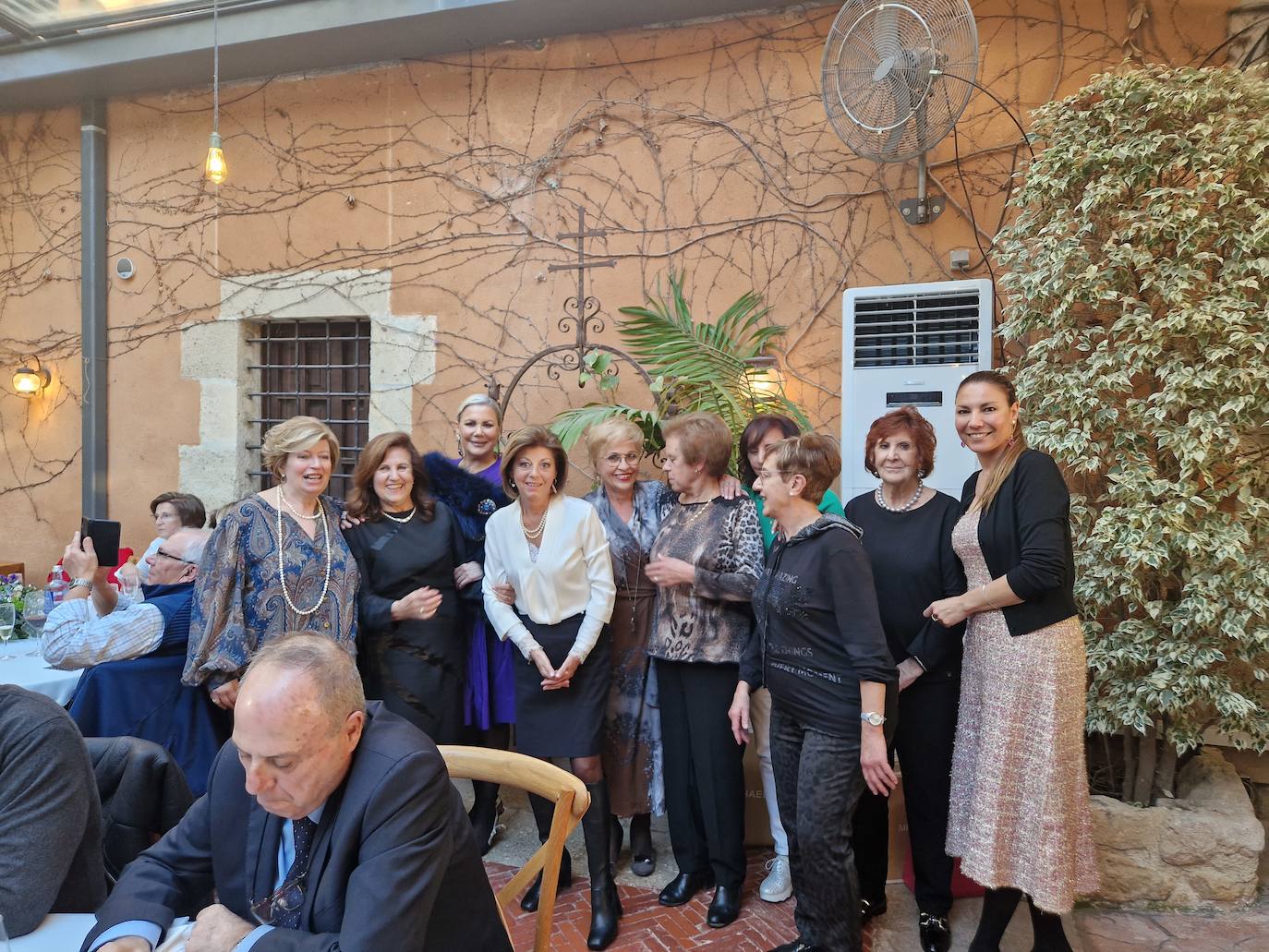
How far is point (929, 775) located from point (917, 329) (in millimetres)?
2290

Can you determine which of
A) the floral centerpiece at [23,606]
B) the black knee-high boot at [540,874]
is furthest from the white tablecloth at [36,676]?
the black knee-high boot at [540,874]

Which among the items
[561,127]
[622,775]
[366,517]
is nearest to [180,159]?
[561,127]

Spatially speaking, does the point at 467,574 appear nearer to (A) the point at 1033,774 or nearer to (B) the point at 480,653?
(B) the point at 480,653

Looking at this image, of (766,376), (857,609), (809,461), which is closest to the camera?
(857,609)

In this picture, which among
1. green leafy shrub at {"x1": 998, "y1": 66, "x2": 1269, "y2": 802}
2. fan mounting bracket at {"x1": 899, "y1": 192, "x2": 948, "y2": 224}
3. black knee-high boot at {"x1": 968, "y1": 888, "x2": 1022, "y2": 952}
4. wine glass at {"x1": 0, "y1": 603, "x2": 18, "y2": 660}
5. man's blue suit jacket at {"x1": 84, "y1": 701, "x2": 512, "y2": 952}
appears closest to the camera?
man's blue suit jacket at {"x1": 84, "y1": 701, "x2": 512, "y2": 952}

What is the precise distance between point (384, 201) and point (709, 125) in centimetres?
225

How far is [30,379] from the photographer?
6.54m

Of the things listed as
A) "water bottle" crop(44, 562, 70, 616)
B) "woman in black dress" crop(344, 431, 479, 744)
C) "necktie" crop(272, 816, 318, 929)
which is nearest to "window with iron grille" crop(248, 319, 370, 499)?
"water bottle" crop(44, 562, 70, 616)

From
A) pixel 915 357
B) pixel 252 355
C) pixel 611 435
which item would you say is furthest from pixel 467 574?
pixel 252 355

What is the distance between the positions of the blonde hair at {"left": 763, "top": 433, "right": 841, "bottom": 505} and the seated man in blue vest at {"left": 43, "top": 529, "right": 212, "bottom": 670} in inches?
88.3

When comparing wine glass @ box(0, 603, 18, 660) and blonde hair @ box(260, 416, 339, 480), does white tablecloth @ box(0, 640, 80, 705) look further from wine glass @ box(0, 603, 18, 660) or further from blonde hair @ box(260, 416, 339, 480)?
blonde hair @ box(260, 416, 339, 480)

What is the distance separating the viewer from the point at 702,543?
3.15 m

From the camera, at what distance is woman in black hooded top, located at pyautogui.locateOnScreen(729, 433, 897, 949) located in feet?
8.06

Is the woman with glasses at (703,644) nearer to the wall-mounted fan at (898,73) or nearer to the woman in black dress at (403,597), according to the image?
the woman in black dress at (403,597)
